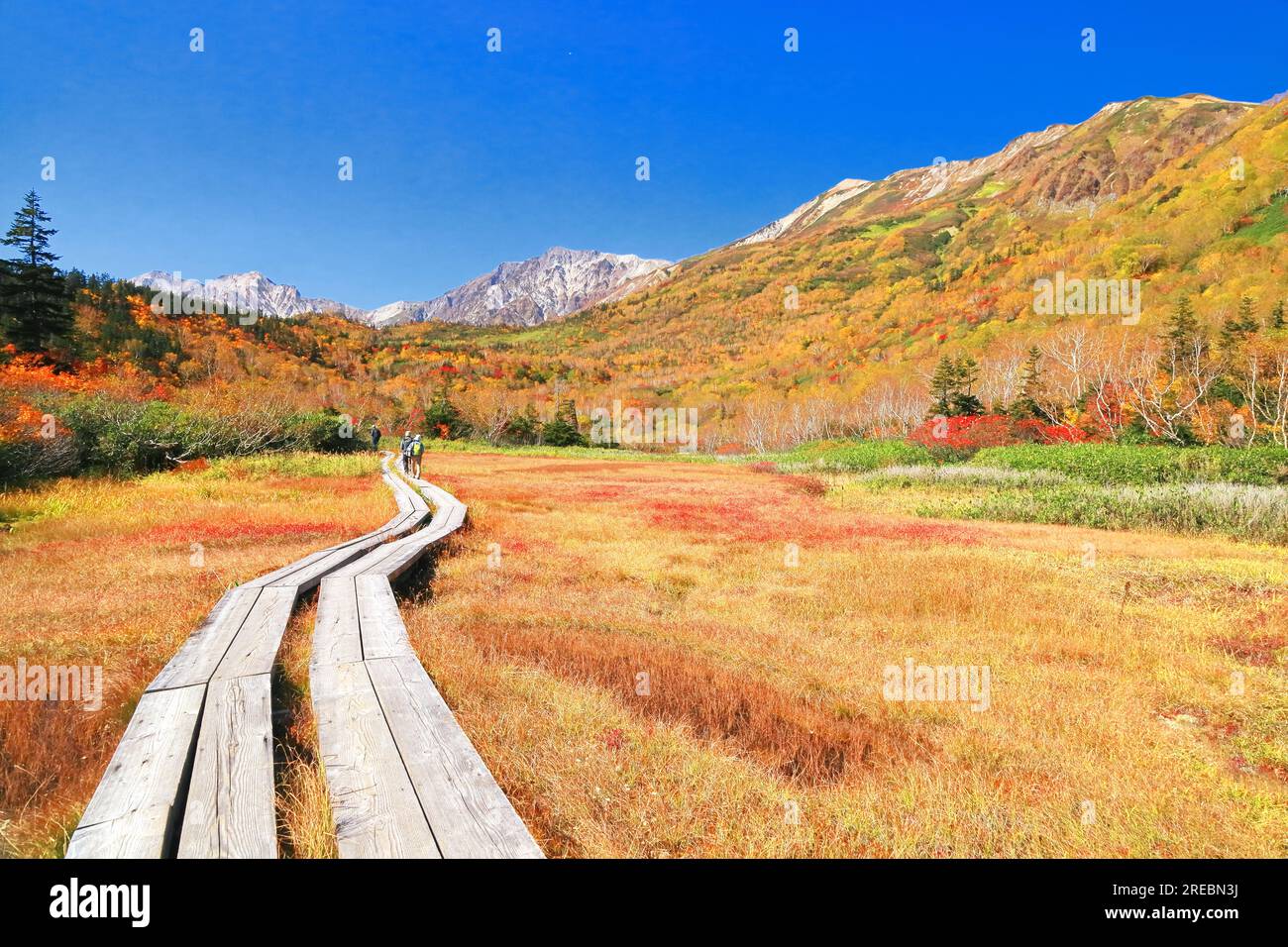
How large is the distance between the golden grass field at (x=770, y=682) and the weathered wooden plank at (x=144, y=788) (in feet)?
1.19

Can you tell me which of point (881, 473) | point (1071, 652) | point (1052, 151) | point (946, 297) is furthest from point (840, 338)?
point (1052, 151)

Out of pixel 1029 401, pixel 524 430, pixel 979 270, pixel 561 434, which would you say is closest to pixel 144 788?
pixel 1029 401

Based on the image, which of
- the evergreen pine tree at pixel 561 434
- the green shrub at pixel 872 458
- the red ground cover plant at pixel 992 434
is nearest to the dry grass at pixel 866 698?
the green shrub at pixel 872 458

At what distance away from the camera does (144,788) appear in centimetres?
230

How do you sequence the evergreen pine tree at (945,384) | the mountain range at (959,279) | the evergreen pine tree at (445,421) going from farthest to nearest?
the evergreen pine tree at (445,421) < the mountain range at (959,279) < the evergreen pine tree at (945,384)

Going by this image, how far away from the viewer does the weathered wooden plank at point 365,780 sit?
2.03m

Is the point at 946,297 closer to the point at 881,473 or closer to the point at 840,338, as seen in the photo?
the point at 840,338

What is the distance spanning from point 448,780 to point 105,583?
6.79 meters

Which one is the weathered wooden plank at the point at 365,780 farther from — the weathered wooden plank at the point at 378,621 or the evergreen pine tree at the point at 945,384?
the evergreen pine tree at the point at 945,384

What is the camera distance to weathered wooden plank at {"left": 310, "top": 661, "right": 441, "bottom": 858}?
2.03m

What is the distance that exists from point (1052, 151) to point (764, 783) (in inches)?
9263

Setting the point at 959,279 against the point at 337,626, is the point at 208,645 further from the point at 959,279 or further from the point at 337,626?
the point at 959,279

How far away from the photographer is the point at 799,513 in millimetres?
16656

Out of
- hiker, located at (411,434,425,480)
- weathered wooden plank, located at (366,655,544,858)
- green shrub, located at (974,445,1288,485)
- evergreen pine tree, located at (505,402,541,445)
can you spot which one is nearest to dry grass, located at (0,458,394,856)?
weathered wooden plank, located at (366,655,544,858)
